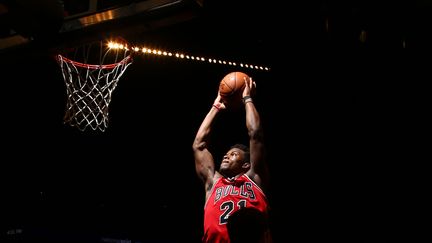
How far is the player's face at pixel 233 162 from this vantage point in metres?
3.32

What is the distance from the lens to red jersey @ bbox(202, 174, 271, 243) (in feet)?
9.29

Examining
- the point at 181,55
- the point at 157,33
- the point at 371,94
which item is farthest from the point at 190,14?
the point at 371,94

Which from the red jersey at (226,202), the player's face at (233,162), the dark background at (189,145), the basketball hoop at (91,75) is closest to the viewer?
the red jersey at (226,202)

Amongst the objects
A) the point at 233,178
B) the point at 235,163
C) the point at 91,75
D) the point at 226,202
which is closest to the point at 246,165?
the point at 235,163

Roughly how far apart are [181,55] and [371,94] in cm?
325

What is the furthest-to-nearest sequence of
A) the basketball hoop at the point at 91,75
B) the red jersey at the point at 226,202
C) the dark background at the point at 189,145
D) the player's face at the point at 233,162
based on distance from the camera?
the dark background at the point at 189,145
the basketball hoop at the point at 91,75
the player's face at the point at 233,162
the red jersey at the point at 226,202

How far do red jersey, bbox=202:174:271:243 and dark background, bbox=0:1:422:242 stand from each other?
3.33 meters

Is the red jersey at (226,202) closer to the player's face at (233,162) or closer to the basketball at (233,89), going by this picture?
the player's face at (233,162)

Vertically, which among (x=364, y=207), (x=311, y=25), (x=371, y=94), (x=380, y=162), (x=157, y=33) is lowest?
(x=364, y=207)

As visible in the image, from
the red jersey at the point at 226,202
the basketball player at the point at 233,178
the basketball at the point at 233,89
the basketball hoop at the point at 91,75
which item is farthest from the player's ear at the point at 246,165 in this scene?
the basketball hoop at the point at 91,75

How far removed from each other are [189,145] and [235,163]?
491 cm

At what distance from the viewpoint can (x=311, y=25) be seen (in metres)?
4.70

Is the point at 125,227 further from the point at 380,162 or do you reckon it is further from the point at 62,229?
the point at 380,162

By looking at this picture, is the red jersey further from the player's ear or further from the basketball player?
the player's ear
